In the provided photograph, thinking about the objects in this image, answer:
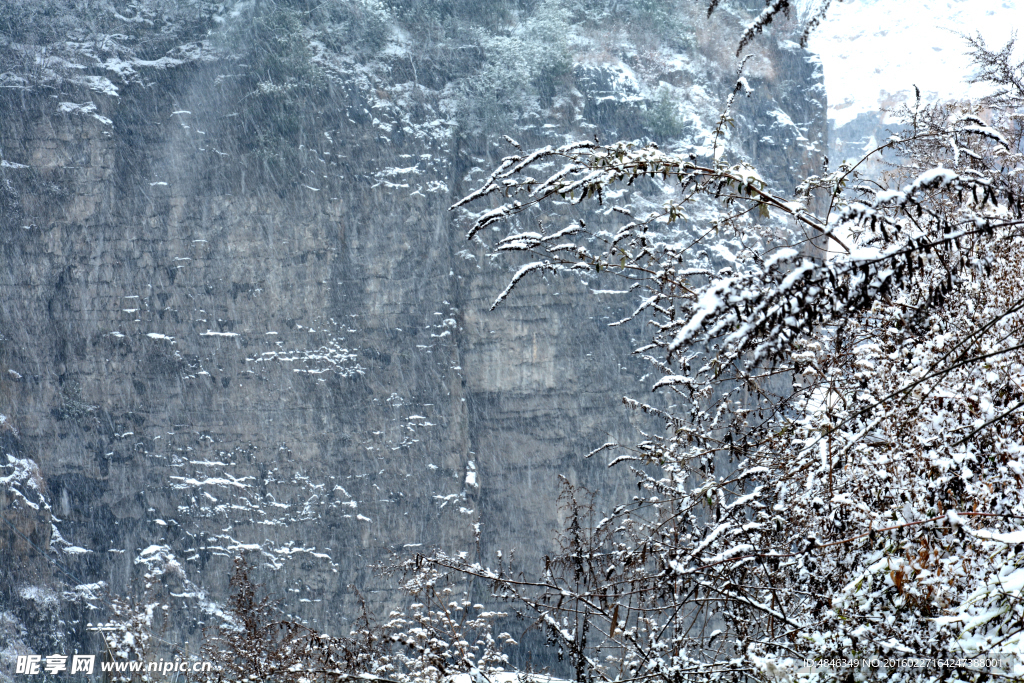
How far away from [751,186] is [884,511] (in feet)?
4.05

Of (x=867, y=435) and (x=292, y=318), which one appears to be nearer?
(x=867, y=435)

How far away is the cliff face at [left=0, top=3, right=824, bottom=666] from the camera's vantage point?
1767 cm

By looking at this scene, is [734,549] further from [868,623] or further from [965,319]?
[965,319]

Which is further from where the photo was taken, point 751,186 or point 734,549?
point 734,549

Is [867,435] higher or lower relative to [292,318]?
lower

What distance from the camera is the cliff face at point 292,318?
58.0 feet

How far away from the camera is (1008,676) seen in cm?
203

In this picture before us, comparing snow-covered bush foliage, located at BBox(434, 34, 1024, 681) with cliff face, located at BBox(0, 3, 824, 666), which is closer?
snow-covered bush foliage, located at BBox(434, 34, 1024, 681)

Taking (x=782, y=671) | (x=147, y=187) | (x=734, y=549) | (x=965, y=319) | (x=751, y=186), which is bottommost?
(x=782, y=671)

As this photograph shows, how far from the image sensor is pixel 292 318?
1855 centimetres

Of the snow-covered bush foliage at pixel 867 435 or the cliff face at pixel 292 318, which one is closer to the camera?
the snow-covered bush foliage at pixel 867 435

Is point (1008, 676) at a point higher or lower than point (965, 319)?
lower

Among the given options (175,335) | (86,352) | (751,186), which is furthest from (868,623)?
(86,352)

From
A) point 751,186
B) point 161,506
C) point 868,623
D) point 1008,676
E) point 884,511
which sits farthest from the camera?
point 161,506
